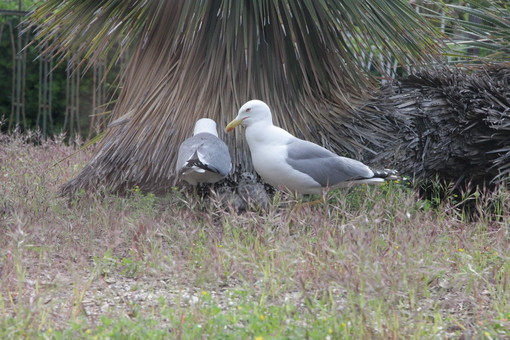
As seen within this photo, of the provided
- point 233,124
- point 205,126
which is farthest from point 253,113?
point 205,126

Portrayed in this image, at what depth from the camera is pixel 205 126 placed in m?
4.80

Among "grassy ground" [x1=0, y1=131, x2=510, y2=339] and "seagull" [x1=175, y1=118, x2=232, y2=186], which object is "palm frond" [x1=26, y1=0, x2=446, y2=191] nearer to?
"seagull" [x1=175, y1=118, x2=232, y2=186]

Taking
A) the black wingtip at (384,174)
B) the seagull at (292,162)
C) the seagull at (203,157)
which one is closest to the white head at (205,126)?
the seagull at (203,157)

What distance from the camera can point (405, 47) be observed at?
5.21m

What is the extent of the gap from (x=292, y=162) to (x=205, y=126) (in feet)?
2.35

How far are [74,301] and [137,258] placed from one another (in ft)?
2.20

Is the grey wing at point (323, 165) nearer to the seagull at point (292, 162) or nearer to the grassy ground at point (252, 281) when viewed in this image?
the seagull at point (292, 162)

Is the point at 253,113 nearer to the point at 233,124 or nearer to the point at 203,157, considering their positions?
the point at 233,124

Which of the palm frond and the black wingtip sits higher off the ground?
the palm frond

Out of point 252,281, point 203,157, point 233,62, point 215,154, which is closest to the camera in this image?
point 252,281

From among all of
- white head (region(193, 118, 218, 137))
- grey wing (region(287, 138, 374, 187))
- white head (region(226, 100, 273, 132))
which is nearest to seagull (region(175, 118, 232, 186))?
white head (region(193, 118, 218, 137))

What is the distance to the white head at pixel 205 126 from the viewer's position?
4770 millimetres

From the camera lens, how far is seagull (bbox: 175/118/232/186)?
14.4 ft

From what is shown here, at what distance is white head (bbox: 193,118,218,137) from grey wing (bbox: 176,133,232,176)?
0.09 m
